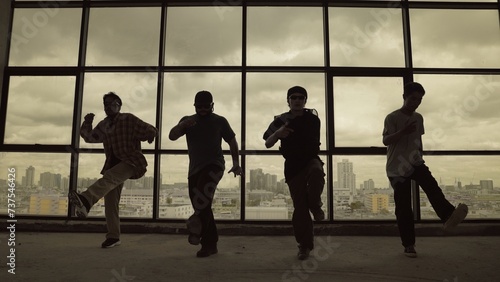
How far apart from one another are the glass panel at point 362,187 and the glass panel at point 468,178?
1.49ft

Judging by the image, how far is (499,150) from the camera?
4.12 metres

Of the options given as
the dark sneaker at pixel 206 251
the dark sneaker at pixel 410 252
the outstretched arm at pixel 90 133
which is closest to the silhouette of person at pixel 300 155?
the dark sneaker at pixel 206 251

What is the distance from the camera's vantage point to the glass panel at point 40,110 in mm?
4266

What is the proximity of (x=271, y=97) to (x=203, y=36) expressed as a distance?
1.17 m

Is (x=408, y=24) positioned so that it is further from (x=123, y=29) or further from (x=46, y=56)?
(x=46, y=56)

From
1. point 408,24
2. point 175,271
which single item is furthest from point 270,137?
point 408,24

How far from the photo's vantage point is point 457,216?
2.52 meters

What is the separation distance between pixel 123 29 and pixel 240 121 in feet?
6.39

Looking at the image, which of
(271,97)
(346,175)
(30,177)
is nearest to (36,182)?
(30,177)

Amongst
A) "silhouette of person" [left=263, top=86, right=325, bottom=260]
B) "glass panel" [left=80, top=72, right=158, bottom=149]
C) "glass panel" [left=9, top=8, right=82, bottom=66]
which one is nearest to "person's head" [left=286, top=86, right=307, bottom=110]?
"silhouette of person" [left=263, top=86, right=325, bottom=260]

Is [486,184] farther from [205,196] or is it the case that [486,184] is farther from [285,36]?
[205,196]

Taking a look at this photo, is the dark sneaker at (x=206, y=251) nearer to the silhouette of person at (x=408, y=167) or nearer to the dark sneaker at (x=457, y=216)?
the silhouette of person at (x=408, y=167)

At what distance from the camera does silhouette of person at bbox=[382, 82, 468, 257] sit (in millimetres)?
2705

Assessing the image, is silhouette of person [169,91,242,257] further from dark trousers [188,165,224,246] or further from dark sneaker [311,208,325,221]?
dark sneaker [311,208,325,221]
